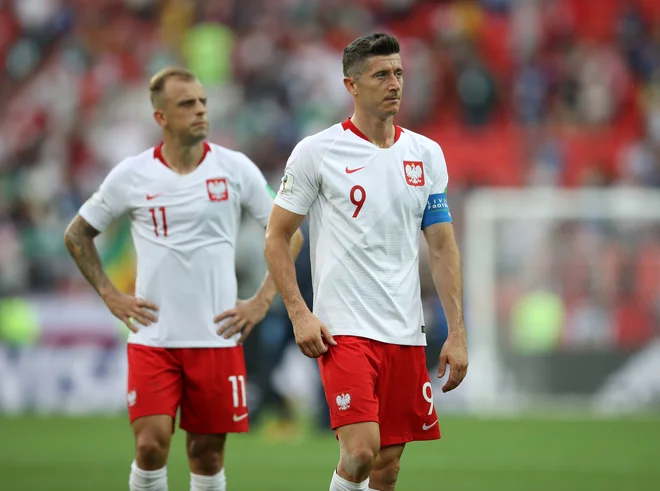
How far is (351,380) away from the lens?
6223 mm

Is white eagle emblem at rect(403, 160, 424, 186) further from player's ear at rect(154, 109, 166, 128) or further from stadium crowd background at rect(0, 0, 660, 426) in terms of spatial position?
stadium crowd background at rect(0, 0, 660, 426)

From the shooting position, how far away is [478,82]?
22156 millimetres

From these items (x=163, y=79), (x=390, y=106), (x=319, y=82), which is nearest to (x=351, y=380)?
(x=390, y=106)

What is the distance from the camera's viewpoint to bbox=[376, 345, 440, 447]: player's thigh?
21.1 ft

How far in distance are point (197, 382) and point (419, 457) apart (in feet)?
17.6

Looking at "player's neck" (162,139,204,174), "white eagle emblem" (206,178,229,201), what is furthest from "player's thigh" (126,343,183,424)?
"player's neck" (162,139,204,174)

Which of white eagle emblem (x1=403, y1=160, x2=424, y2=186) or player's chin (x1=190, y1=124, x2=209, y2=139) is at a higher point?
player's chin (x1=190, y1=124, x2=209, y2=139)

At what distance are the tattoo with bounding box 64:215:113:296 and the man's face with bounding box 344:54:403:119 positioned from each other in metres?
2.21

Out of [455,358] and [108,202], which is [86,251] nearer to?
[108,202]

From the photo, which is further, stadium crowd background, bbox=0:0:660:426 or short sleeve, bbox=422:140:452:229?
stadium crowd background, bbox=0:0:660:426

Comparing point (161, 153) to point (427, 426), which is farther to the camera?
point (161, 153)

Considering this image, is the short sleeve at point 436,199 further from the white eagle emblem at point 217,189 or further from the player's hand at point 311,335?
the white eagle emblem at point 217,189

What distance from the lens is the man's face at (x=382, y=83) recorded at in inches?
Result: 253

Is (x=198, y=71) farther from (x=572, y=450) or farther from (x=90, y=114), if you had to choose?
(x=572, y=450)
